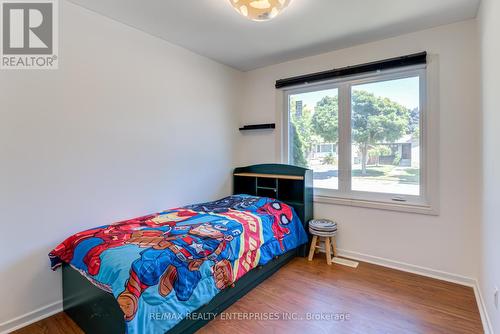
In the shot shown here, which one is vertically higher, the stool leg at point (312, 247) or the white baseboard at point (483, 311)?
the stool leg at point (312, 247)

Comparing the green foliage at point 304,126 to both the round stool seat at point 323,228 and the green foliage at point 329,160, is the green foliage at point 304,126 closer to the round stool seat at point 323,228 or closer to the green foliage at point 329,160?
the green foliage at point 329,160

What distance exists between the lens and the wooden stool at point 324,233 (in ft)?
9.34

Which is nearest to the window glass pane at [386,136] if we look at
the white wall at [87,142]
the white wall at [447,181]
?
the white wall at [447,181]

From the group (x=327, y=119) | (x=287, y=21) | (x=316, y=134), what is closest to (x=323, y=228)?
(x=316, y=134)

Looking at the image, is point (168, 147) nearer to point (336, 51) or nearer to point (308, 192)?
point (308, 192)

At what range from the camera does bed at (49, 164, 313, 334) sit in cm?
148

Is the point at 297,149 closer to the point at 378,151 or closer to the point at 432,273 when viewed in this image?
the point at 378,151

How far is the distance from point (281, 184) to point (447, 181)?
1771mm

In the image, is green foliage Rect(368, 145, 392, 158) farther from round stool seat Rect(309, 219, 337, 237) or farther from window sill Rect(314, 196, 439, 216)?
round stool seat Rect(309, 219, 337, 237)

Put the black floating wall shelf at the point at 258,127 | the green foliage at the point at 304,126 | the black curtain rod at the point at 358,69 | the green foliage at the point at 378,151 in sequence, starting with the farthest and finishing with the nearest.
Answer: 1. the black floating wall shelf at the point at 258,127
2. the green foliage at the point at 304,126
3. the green foliage at the point at 378,151
4. the black curtain rod at the point at 358,69

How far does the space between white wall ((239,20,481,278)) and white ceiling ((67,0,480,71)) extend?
15 centimetres

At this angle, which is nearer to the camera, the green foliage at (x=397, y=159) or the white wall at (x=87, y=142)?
the white wall at (x=87, y=142)

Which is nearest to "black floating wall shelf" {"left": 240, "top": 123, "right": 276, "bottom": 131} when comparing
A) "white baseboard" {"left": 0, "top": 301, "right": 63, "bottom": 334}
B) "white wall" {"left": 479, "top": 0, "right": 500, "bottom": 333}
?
"white wall" {"left": 479, "top": 0, "right": 500, "bottom": 333}
